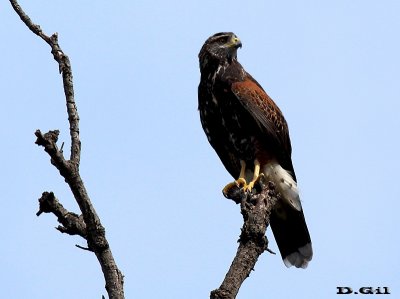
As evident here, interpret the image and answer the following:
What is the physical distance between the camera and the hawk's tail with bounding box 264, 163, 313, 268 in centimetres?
827

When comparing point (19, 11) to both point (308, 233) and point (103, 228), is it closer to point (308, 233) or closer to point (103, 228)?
point (103, 228)

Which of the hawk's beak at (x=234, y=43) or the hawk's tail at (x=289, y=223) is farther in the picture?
the hawk's beak at (x=234, y=43)

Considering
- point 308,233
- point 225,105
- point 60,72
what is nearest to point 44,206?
point 60,72

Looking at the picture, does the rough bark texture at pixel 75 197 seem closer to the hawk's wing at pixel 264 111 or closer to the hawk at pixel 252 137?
the hawk at pixel 252 137

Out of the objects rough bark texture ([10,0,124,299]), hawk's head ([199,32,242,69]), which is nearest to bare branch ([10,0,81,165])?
rough bark texture ([10,0,124,299])

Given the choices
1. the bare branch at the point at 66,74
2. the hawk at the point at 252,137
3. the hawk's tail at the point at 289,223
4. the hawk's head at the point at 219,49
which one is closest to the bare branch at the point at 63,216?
the bare branch at the point at 66,74

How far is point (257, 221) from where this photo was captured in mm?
5598

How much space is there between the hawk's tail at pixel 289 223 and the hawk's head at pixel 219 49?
1338 millimetres

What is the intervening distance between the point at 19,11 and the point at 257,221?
7.26 ft

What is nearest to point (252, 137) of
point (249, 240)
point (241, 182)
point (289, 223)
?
point (241, 182)

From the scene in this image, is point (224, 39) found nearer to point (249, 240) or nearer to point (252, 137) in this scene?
point (252, 137)

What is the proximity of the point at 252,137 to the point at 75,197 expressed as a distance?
3.71 m

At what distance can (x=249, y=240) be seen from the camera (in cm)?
534

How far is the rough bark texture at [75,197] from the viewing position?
4.60 m
